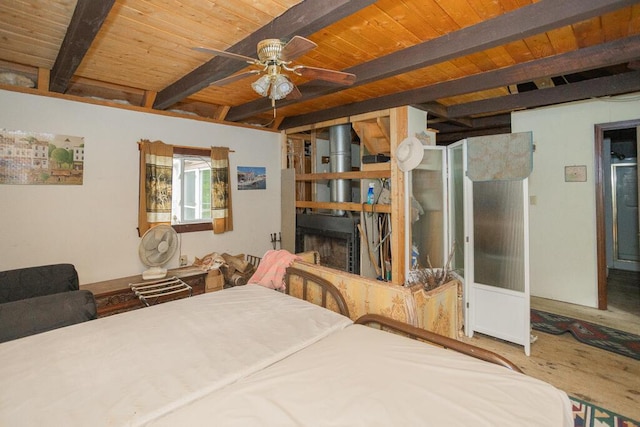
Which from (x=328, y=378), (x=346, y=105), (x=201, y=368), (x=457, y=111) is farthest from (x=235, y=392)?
(x=457, y=111)

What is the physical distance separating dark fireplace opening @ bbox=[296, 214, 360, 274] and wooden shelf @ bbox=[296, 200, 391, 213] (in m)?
0.15

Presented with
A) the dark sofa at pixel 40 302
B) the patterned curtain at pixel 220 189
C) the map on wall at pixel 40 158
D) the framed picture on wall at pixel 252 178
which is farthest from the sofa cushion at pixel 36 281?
the framed picture on wall at pixel 252 178

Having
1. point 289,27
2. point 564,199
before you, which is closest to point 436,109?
point 564,199

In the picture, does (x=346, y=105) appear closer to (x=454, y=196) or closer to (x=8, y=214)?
(x=454, y=196)

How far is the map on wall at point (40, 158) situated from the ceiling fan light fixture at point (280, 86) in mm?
2590

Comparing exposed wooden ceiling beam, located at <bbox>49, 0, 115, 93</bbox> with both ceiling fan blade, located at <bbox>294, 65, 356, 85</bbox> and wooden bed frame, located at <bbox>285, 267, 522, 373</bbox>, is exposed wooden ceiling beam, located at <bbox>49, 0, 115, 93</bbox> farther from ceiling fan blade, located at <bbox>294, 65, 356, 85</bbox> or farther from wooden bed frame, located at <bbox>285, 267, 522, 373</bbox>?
wooden bed frame, located at <bbox>285, 267, 522, 373</bbox>

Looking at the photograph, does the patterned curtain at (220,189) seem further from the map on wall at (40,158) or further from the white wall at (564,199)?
the white wall at (564,199)

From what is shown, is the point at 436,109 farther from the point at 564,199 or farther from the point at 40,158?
the point at 40,158

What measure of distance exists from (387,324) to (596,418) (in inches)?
61.7

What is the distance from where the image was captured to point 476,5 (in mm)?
1878

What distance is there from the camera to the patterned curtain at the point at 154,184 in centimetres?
363

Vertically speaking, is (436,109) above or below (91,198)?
above

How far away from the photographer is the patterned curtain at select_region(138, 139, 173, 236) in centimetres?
363

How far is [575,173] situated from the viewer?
394 centimetres
